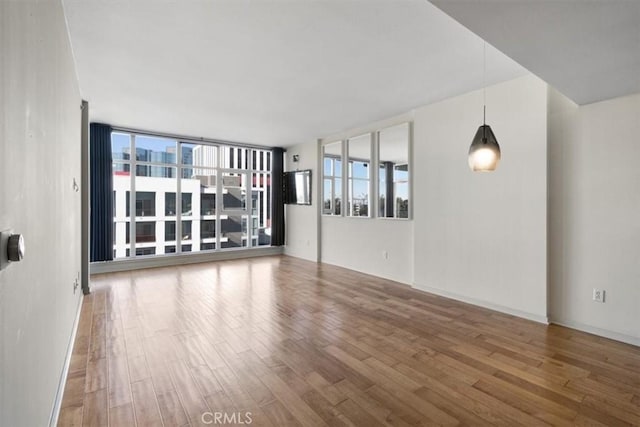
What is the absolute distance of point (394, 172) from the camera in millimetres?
5641

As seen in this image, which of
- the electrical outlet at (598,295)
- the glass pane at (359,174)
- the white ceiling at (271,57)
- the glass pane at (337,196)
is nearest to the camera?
the white ceiling at (271,57)

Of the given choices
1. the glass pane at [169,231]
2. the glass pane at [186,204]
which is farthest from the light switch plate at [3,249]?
the glass pane at [186,204]

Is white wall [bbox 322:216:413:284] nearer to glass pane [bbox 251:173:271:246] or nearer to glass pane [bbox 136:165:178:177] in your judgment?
glass pane [bbox 251:173:271:246]

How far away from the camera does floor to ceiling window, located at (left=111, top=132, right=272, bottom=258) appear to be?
6719 millimetres

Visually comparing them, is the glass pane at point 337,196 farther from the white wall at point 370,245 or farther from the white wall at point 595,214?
the white wall at point 595,214

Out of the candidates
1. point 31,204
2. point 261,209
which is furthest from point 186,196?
point 31,204

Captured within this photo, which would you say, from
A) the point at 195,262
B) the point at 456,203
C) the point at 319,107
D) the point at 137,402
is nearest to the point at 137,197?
the point at 195,262

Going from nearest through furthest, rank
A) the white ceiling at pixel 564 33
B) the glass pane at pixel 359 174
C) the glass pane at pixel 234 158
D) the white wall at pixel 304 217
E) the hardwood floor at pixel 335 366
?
the white ceiling at pixel 564 33 < the hardwood floor at pixel 335 366 < the glass pane at pixel 359 174 < the white wall at pixel 304 217 < the glass pane at pixel 234 158

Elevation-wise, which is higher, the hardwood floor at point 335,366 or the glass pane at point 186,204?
the glass pane at point 186,204

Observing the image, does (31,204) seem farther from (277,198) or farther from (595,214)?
(277,198)

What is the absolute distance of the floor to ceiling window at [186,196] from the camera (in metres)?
6.72

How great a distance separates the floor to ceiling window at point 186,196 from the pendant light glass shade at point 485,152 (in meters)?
6.50

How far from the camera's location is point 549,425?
1.95 meters

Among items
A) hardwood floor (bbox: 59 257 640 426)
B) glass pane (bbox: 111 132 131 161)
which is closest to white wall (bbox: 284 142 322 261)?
hardwood floor (bbox: 59 257 640 426)
